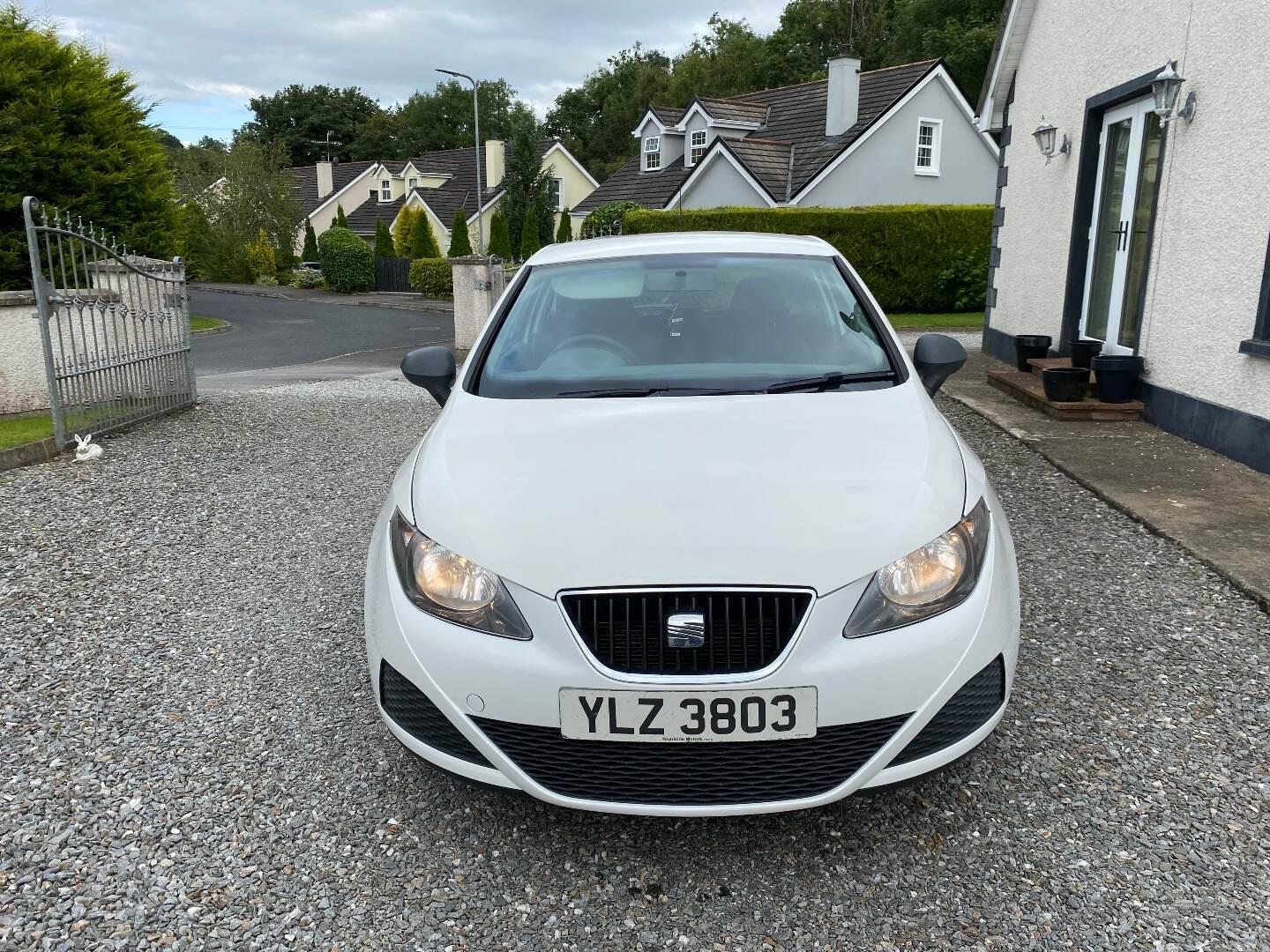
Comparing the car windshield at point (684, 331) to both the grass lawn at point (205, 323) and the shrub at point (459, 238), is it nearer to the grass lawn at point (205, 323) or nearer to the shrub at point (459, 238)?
the grass lawn at point (205, 323)

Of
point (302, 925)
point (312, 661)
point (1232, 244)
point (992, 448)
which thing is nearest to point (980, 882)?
point (302, 925)

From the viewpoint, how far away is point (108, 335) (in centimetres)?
877

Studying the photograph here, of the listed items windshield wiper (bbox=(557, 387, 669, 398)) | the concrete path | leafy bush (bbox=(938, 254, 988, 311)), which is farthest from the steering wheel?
leafy bush (bbox=(938, 254, 988, 311))

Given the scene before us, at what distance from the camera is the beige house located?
47.8 metres

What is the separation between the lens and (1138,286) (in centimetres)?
866

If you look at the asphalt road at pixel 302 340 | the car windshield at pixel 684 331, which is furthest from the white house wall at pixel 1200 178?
the asphalt road at pixel 302 340

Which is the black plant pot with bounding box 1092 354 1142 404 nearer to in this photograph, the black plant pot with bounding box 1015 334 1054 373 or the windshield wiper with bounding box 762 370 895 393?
the black plant pot with bounding box 1015 334 1054 373

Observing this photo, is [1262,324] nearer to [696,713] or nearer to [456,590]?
[696,713]

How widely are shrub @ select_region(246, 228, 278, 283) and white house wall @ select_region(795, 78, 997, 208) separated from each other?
28.0 meters

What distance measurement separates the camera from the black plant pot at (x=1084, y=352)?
28.8 ft

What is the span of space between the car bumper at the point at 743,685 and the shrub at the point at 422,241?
41826 mm

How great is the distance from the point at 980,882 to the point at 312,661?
2.60m

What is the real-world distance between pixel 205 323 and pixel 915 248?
17.1 meters

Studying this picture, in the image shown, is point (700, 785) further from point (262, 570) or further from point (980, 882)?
point (262, 570)
